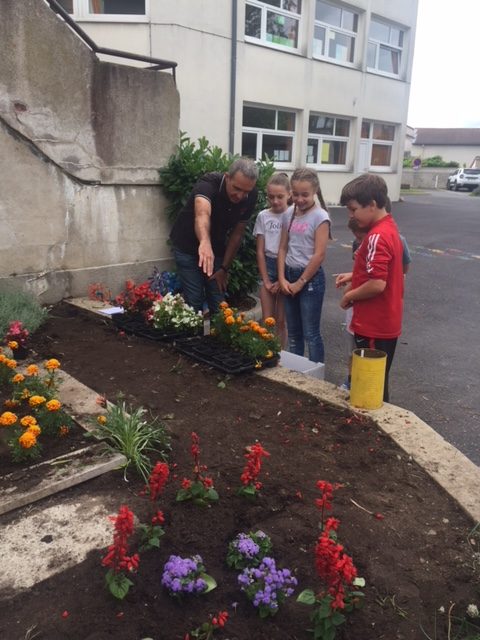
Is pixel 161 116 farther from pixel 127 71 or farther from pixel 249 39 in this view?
pixel 249 39

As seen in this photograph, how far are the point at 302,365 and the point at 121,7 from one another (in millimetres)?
11991

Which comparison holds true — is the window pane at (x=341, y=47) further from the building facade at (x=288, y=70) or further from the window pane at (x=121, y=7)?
the window pane at (x=121, y=7)

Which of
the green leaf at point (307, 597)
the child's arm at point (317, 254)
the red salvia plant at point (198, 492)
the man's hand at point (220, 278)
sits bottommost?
the green leaf at point (307, 597)

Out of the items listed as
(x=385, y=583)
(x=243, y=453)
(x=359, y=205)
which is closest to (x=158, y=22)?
(x=359, y=205)

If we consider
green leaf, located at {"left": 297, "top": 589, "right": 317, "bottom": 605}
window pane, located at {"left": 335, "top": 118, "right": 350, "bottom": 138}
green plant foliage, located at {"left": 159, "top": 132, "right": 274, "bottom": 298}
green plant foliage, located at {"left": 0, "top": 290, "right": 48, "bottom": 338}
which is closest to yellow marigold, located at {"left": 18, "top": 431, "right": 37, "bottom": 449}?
green leaf, located at {"left": 297, "top": 589, "right": 317, "bottom": 605}

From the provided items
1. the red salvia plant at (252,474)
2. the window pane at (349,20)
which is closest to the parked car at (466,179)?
the window pane at (349,20)

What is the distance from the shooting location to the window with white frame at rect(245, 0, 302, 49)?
1529cm

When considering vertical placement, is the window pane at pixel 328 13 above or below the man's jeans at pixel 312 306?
above

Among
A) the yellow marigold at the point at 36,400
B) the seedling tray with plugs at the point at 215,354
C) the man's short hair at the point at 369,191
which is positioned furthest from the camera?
the seedling tray with plugs at the point at 215,354

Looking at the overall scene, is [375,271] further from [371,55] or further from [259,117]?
[371,55]

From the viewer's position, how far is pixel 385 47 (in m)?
20.4

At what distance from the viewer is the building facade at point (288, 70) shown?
12719 mm

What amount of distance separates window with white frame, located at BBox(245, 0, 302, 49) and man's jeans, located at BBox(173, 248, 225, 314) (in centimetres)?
1251

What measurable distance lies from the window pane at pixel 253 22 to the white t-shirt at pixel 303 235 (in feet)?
43.4
